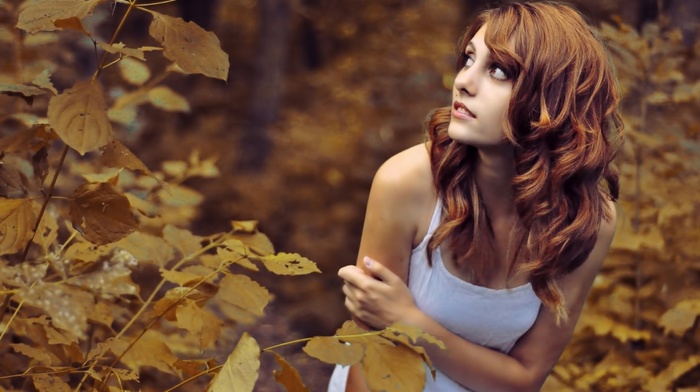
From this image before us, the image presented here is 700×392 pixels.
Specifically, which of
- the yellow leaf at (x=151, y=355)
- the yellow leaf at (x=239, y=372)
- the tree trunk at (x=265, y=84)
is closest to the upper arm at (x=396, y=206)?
the yellow leaf at (x=151, y=355)

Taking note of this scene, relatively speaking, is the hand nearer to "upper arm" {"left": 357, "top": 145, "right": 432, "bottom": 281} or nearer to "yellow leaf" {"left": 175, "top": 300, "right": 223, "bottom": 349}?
"upper arm" {"left": 357, "top": 145, "right": 432, "bottom": 281}

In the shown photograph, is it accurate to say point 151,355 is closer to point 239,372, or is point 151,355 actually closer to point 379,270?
point 239,372

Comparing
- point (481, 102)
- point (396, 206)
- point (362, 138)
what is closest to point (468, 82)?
point (481, 102)

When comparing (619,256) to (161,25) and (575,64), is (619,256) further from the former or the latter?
(161,25)

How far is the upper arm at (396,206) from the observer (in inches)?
77.1

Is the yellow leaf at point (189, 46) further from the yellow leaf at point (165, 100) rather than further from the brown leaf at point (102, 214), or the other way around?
the yellow leaf at point (165, 100)

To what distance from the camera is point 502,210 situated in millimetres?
2025

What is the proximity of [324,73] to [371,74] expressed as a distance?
121 cm

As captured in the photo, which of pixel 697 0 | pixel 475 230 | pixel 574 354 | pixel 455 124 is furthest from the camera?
pixel 697 0

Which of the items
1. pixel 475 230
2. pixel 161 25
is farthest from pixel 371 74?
pixel 161 25

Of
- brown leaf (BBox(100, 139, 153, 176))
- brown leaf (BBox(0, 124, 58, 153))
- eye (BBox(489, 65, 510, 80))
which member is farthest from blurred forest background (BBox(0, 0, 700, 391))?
eye (BBox(489, 65, 510, 80))

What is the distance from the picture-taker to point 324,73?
7.61m

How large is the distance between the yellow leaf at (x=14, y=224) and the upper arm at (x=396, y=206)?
3.09 feet

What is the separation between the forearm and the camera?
76.7 inches
